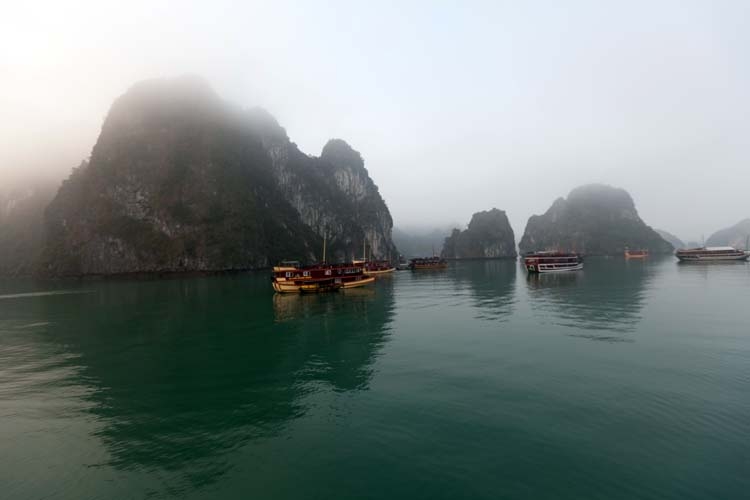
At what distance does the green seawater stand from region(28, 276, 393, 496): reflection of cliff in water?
0.43ft

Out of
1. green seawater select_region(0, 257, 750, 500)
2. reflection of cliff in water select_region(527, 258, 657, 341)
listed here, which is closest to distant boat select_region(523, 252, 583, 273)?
reflection of cliff in water select_region(527, 258, 657, 341)

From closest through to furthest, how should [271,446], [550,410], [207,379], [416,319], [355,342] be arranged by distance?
1. [271,446]
2. [550,410]
3. [207,379]
4. [355,342]
5. [416,319]

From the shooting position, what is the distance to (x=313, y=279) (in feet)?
227

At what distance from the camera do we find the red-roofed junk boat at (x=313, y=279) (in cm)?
6675

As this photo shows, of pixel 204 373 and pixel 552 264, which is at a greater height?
pixel 552 264

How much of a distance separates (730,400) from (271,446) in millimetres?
20112

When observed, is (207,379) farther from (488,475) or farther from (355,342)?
(488,475)

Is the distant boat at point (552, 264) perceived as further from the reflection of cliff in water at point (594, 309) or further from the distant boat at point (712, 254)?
the distant boat at point (712, 254)

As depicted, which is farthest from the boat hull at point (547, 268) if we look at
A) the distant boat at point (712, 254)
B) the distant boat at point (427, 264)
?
the distant boat at point (712, 254)

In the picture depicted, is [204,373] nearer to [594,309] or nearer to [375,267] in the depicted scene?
[594,309]

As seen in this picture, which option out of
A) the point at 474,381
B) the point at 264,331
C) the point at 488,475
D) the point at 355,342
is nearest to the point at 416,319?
the point at 355,342

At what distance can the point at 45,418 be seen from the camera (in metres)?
16.2

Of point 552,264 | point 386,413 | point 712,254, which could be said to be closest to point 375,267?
point 552,264

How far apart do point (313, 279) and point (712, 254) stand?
161963 millimetres
